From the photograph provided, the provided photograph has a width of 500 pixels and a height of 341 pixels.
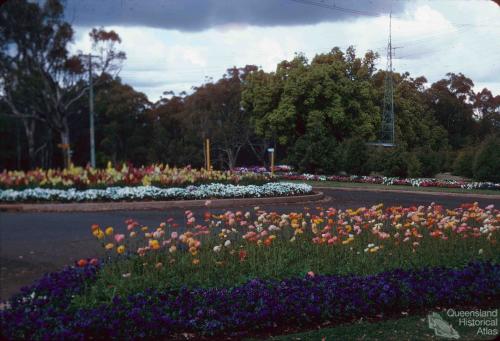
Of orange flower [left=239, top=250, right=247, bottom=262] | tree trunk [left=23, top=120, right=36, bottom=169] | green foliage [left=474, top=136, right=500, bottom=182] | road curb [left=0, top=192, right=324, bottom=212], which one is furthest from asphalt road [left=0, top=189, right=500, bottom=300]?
green foliage [left=474, top=136, right=500, bottom=182]

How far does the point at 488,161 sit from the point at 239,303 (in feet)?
21.2

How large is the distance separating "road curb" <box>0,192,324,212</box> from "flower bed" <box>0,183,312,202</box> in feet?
0.21

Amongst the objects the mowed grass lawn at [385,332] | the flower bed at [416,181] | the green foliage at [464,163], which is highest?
the green foliage at [464,163]

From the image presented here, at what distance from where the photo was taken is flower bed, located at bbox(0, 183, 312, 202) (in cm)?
398

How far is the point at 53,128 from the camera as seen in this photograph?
128 inches

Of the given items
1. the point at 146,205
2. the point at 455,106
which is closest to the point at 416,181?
the point at 455,106

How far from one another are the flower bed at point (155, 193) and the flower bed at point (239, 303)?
68 cm

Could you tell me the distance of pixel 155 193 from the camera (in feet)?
36.4

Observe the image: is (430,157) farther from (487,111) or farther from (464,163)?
(487,111)

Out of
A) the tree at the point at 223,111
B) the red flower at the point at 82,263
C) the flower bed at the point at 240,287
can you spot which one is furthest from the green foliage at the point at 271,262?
the tree at the point at 223,111

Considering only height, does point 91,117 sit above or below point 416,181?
above

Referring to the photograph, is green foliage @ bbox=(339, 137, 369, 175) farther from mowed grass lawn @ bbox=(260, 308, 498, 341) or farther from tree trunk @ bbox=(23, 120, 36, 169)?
tree trunk @ bbox=(23, 120, 36, 169)

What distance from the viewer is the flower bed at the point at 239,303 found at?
4004 millimetres

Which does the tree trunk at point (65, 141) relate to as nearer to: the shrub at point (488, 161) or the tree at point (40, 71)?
the tree at point (40, 71)
